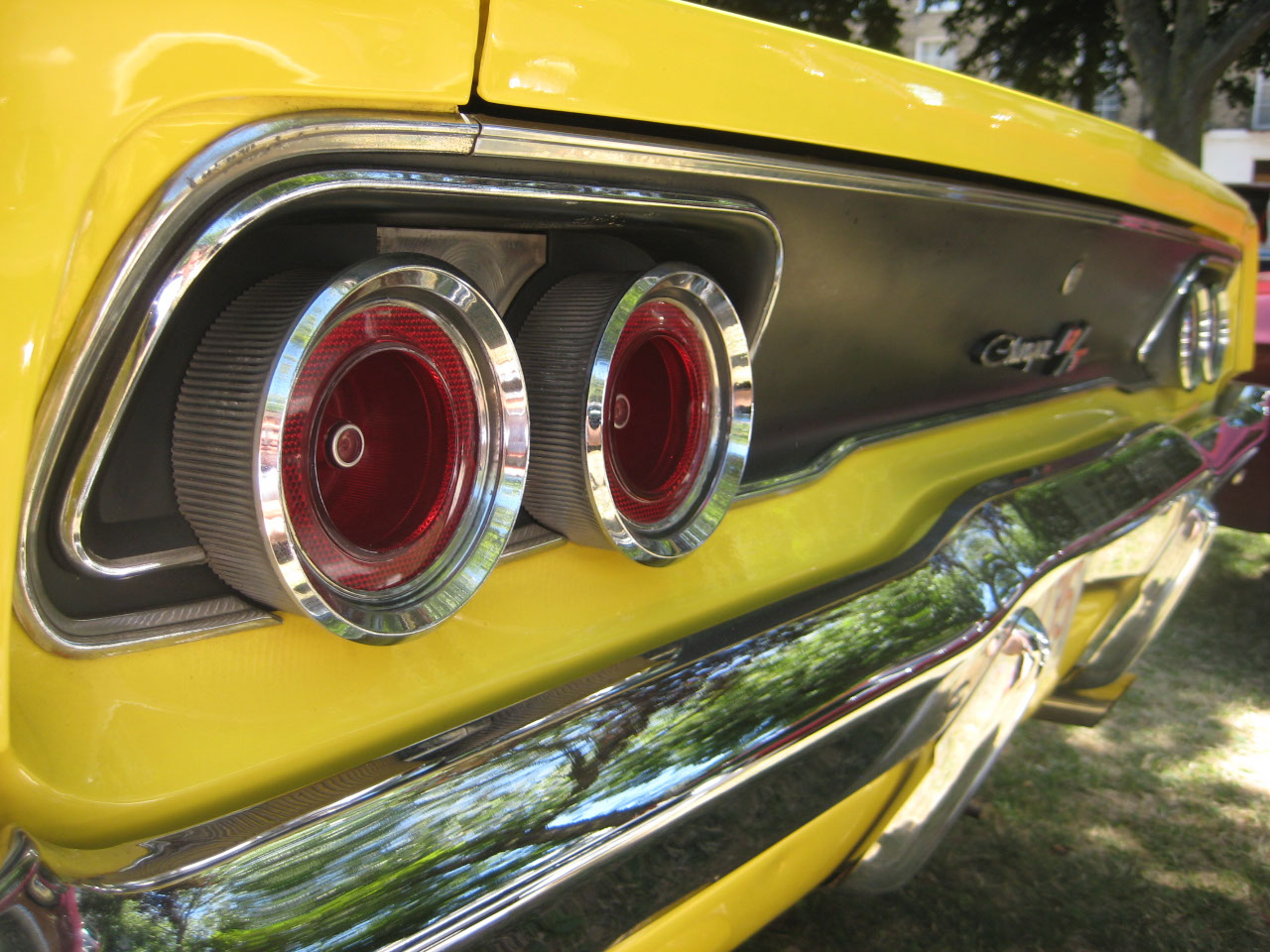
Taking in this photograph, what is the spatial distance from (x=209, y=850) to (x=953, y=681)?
37.5 inches

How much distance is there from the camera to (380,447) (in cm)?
108

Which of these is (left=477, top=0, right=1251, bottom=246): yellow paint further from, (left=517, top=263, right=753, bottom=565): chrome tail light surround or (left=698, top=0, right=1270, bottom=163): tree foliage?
(left=698, top=0, right=1270, bottom=163): tree foliage

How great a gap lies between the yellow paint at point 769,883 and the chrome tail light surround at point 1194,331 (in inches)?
58.0

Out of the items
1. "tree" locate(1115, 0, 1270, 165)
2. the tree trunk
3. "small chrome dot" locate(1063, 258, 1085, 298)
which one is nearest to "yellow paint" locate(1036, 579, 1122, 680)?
"small chrome dot" locate(1063, 258, 1085, 298)

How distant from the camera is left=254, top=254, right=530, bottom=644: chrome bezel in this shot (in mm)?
880

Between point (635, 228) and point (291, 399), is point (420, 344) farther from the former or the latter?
point (635, 228)

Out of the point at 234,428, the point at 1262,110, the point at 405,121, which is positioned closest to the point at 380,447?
the point at 234,428

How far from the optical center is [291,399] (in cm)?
93

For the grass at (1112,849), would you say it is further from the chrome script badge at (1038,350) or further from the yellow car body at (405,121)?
the chrome script badge at (1038,350)

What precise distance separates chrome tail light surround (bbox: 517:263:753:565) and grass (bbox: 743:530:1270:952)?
933 millimetres

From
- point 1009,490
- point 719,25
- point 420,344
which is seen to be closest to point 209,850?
point 420,344

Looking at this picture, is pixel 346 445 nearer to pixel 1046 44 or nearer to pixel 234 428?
pixel 234 428

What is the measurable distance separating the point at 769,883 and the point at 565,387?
0.60m

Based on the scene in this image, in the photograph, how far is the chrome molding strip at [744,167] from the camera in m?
0.97
